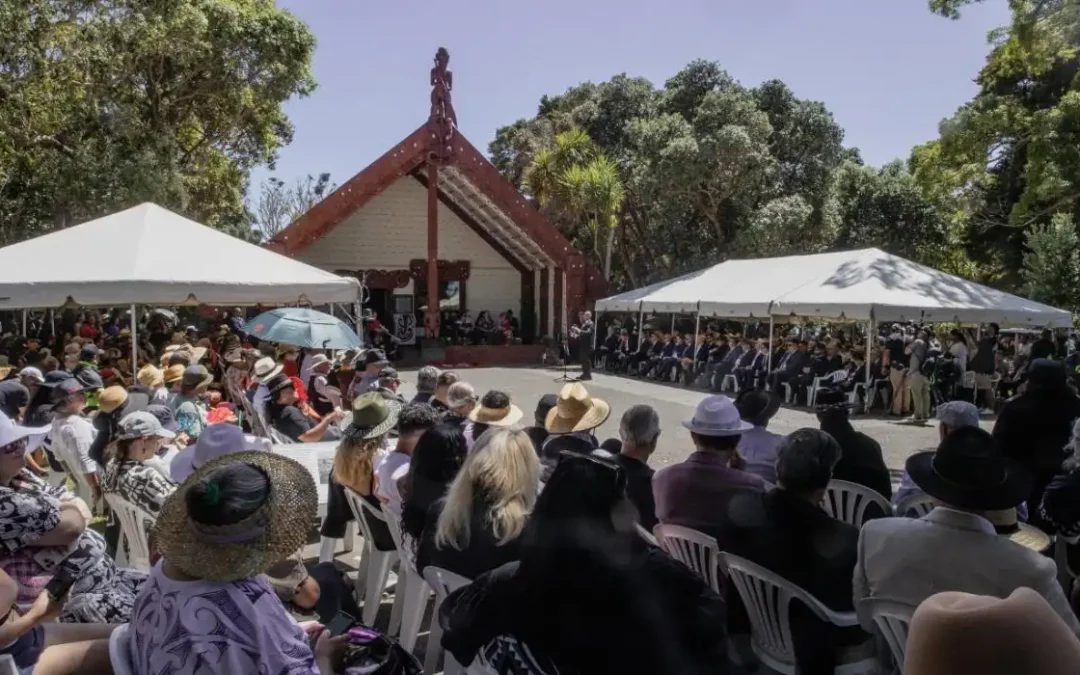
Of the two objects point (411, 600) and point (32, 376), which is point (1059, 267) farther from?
point (32, 376)

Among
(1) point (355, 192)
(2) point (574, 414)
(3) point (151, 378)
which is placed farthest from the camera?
(1) point (355, 192)

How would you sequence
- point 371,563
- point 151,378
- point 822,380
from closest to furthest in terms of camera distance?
point 371,563 < point 151,378 < point 822,380

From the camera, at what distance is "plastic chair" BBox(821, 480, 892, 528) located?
4.19 m

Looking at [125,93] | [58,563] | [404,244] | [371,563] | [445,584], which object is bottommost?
[371,563]

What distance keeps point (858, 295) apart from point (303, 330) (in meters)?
9.15

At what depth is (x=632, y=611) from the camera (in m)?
1.91

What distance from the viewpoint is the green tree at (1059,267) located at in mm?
21938

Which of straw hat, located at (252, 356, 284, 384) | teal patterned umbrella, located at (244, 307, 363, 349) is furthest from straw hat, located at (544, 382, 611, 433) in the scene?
teal patterned umbrella, located at (244, 307, 363, 349)

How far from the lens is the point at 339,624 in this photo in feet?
8.24

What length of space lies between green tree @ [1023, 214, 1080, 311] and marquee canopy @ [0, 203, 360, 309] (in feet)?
67.4

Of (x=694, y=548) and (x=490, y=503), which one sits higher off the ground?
(x=490, y=503)

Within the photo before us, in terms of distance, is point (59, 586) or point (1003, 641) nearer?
point (1003, 641)

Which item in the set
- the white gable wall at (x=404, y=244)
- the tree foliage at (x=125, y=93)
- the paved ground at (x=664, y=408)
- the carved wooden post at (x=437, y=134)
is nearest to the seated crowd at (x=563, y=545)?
the paved ground at (x=664, y=408)

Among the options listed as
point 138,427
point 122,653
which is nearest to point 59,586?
point 122,653
